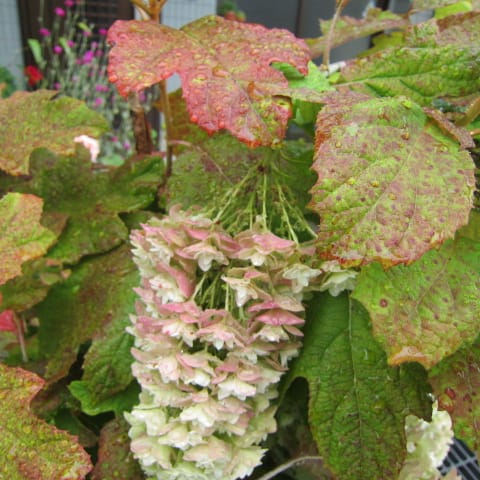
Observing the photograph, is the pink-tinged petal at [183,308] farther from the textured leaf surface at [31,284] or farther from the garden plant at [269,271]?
the textured leaf surface at [31,284]

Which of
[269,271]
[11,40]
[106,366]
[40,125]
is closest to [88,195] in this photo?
[40,125]

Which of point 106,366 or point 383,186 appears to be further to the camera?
point 106,366

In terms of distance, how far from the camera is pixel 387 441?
460mm

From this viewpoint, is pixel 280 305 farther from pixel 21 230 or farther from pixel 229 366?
pixel 21 230

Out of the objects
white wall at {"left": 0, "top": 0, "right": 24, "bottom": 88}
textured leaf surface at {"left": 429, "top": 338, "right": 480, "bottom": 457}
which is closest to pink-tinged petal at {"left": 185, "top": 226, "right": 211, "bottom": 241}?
textured leaf surface at {"left": 429, "top": 338, "right": 480, "bottom": 457}

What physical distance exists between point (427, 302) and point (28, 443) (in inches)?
12.3

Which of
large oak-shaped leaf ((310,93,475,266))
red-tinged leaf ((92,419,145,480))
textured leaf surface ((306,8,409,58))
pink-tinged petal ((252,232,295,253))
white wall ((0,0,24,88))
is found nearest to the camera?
large oak-shaped leaf ((310,93,475,266))

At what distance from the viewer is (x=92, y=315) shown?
590 mm

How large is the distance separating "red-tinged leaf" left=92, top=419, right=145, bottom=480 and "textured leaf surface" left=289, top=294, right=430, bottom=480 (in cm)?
20

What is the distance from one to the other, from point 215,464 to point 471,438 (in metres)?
0.21

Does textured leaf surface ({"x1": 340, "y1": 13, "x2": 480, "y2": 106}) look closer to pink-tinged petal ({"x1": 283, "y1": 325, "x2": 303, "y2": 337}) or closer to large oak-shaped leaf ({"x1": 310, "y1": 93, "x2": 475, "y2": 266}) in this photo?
large oak-shaped leaf ({"x1": 310, "y1": 93, "x2": 475, "y2": 266})

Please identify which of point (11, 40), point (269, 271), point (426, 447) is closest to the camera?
point (269, 271)

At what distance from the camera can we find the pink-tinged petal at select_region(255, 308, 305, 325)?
441mm

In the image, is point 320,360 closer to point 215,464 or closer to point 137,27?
point 215,464
